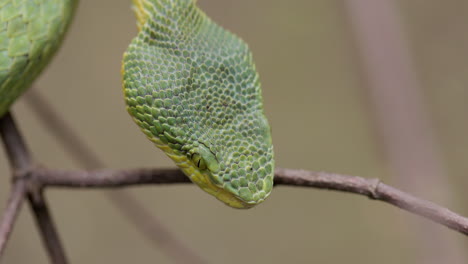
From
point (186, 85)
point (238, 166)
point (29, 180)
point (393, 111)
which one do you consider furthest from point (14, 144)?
point (393, 111)

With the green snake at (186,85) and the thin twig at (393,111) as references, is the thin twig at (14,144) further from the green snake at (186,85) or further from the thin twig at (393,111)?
the thin twig at (393,111)

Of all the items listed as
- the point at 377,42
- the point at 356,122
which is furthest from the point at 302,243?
the point at 377,42

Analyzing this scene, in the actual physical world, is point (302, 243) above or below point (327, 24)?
below

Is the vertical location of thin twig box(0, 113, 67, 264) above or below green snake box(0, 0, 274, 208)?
below

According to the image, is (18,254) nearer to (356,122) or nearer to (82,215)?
(82,215)

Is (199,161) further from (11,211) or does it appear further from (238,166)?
(11,211)

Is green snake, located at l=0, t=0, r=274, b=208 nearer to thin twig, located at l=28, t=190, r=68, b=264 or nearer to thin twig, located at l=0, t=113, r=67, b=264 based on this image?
thin twig, located at l=0, t=113, r=67, b=264

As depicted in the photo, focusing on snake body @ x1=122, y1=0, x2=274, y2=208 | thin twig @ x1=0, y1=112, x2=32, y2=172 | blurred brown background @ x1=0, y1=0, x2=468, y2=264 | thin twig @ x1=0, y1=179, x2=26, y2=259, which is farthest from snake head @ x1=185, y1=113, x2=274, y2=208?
blurred brown background @ x1=0, y1=0, x2=468, y2=264
